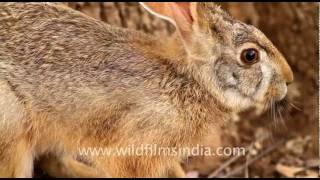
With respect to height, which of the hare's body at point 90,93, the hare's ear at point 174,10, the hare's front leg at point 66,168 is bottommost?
the hare's front leg at point 66,168

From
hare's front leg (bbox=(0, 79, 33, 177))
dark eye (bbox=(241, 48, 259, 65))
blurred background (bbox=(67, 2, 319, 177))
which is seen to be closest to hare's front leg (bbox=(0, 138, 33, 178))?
hare's front leg (bbox=(0, 79, 33, 177))

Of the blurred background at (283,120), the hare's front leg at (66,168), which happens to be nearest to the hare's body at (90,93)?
the hare's front leg at (66,168)

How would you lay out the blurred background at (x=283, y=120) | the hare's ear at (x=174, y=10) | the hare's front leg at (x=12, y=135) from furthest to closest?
the blurred background at (x=283, y=120)
the hare's front leg at (x=12, y=135)
the hare's ear at (x=174, y=10)

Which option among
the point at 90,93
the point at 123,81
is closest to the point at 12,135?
the point at 90,93

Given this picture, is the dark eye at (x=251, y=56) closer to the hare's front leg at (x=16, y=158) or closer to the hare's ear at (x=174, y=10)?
the hare's ear at (x=174, y=10)

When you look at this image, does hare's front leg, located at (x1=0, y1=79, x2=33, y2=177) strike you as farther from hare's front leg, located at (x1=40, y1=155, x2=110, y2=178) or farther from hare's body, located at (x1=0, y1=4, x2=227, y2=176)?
hare's front leg, located at (x1=40, y1=155, x2=110, y2=178)

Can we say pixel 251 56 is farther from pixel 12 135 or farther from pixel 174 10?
pixel 12 135
